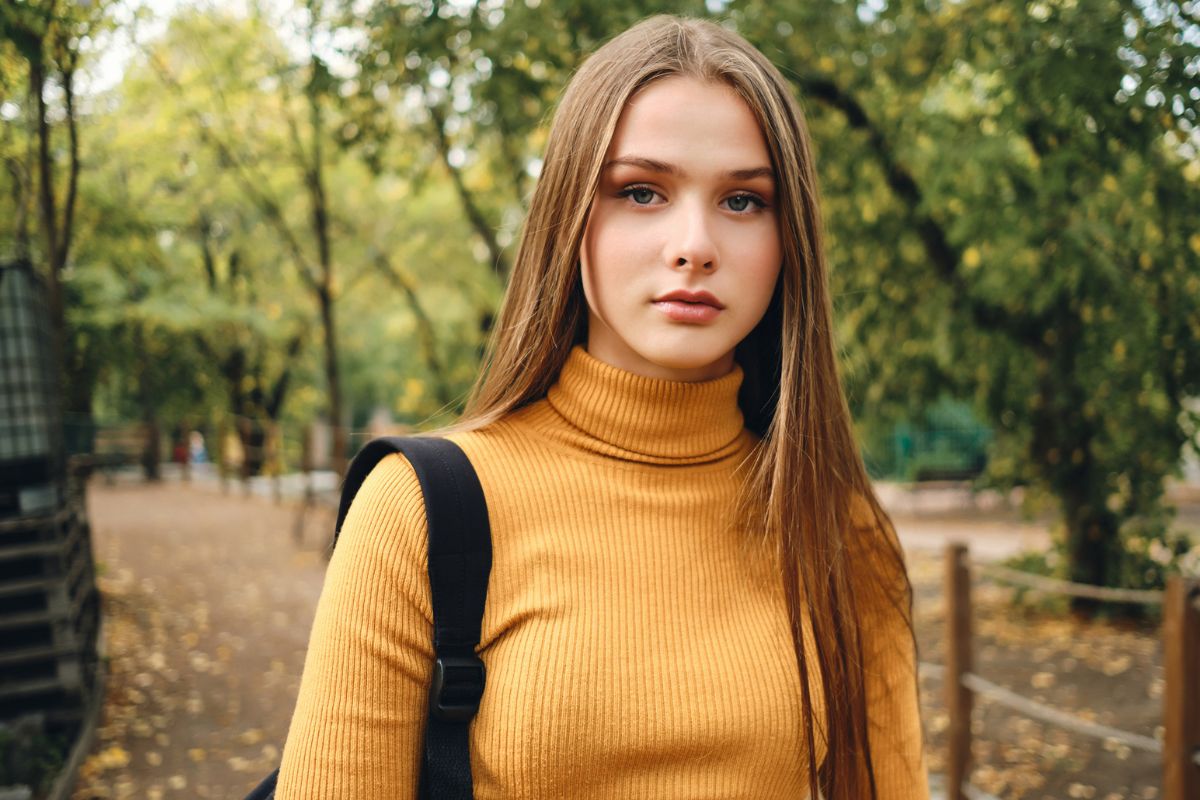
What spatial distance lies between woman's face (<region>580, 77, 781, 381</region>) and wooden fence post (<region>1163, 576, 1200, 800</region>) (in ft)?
7.90

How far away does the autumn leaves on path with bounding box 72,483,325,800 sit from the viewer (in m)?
4.82

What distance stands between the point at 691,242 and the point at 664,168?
0.12m

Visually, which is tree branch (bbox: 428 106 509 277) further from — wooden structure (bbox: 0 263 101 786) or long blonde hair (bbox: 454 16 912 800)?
long blonde hair (bbox: 454 16 912 800)

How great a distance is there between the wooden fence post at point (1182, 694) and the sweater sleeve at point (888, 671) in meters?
1.82

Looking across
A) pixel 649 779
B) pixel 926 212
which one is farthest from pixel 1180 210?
pixel 649 779

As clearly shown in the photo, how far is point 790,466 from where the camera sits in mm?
1525

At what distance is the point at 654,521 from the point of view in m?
1.46

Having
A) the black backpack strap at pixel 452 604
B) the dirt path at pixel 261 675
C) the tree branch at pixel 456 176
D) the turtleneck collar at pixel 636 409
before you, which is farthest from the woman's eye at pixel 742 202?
the tree branch at pixel 456 176

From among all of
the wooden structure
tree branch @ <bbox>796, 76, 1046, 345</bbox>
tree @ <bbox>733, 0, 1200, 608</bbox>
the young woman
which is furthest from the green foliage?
tree branch @ <bbox>796, 76, 1046, 345</bbox>

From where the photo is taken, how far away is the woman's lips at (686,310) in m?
1.37

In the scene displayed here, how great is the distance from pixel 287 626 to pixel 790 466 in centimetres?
750

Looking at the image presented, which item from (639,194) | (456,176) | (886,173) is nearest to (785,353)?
(639,194)

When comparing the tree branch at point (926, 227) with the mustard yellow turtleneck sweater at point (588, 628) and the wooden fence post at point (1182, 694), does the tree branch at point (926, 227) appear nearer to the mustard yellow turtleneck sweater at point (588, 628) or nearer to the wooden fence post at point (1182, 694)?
the wooden fence post at point (1182, 694)

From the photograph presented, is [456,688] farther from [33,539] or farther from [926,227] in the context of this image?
[926,227]
